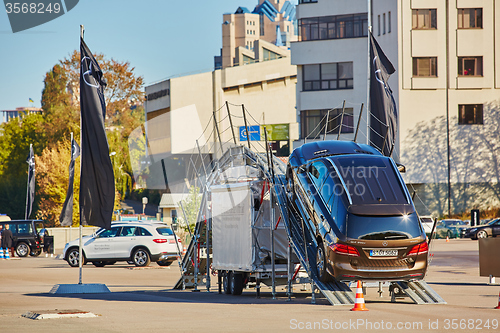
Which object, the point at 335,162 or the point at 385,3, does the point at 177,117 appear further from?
the point at 335,162

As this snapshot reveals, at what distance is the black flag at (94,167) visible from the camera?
18484 mm

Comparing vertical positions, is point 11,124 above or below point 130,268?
above

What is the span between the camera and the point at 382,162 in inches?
599

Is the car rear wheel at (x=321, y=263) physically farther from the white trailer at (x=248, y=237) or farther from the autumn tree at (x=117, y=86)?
the autumn tree at (x=117, y=86)

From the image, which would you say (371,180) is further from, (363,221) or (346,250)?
(346,250)

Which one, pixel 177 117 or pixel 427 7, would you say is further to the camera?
pixel 177 117

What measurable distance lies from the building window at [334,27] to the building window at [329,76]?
97.8 inches

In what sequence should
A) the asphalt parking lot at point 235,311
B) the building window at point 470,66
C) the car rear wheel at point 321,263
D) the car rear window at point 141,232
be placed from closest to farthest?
the asphalt parking lot at point 235,311 → the car rear wheel at point 321,263 → the car rear window at point 141,232 → the building window at point 470,66

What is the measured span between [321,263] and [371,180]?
191 cm

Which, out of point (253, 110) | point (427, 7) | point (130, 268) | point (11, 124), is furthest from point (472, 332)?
point (11, 124)

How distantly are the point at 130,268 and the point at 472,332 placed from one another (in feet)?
69.9

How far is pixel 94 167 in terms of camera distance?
61.0ft

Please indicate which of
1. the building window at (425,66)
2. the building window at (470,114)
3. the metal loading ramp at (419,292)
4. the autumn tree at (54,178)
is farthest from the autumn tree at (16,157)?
the metal loading ramp at (419,292)

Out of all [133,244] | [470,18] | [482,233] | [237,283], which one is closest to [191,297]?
[237,283]
